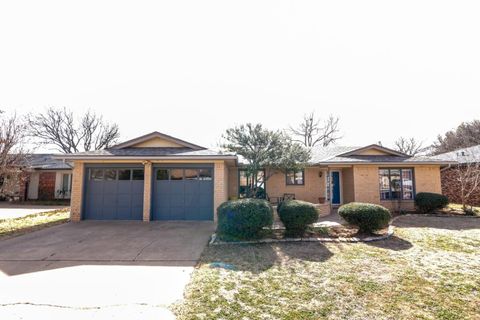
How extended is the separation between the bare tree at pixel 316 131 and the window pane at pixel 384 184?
16581 mm

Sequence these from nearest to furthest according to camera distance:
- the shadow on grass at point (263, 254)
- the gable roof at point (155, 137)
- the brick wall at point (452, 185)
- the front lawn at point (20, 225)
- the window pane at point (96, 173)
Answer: the shadow on grass at point (263, 254) → the front lawn at point (20, 225) → the window pane at point (96, 173) → the gable roof at point (155, 137) → the brick wall at point (452, 185)

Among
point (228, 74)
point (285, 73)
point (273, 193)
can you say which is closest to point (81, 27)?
point (228, 74)

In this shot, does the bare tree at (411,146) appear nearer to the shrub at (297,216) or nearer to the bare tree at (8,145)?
the shrub at (297,216)

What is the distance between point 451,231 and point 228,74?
35.7ft

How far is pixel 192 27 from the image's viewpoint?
25.4 ft

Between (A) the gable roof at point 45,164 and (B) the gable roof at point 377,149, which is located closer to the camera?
(B) the gable roof at point 377,149

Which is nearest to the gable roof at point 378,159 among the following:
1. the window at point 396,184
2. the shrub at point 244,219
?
the window at point 396,184

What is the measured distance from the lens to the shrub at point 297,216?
777cm

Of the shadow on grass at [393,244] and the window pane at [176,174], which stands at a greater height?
the window pane at [176,174]

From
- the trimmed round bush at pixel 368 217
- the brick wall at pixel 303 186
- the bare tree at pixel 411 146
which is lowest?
the trimmed round bush at pixel 368 217

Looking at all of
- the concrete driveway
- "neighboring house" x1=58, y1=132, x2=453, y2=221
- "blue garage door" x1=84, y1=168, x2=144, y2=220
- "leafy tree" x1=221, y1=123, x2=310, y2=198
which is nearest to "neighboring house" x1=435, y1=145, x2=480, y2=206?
"neighboring house" x1=58, y1=132, x2=453, y2=221

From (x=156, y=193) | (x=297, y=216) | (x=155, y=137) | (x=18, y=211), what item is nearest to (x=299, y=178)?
(x=297, y=216)

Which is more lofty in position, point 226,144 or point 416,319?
point 226,144

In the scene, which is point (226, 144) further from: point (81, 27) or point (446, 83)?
point (446, 83)
